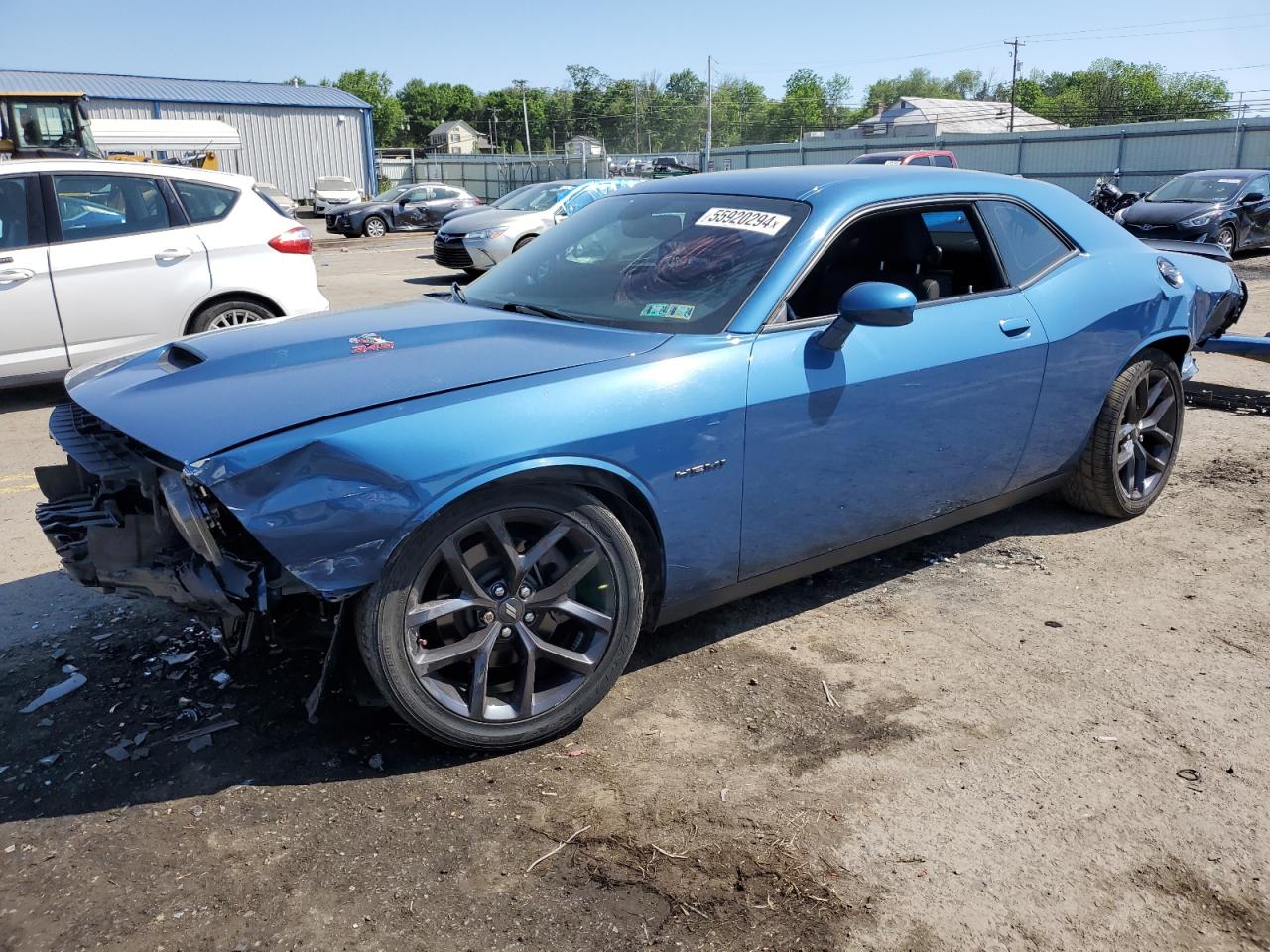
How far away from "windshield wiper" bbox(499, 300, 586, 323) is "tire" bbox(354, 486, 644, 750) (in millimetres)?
907

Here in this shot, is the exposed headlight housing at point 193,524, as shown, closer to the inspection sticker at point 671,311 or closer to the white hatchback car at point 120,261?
the inspection sticker at point 671,311

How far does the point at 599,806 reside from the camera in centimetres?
275

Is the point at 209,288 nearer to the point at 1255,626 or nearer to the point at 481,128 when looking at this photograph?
the point at 1255,626

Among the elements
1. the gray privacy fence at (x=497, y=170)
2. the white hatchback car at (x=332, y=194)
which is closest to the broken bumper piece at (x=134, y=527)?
the gray privacy fence at (x=497, y=170)

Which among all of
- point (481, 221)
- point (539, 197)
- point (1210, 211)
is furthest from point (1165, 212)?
point (481, 221)

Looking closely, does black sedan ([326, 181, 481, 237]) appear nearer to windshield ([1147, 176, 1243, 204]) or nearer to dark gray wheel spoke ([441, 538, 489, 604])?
windshield ([1147, 176, 1243, 204])

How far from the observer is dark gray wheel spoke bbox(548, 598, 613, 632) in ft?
9.70

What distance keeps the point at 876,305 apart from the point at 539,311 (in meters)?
1.19

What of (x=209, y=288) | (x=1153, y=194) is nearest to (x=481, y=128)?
(x=1153, y=194)

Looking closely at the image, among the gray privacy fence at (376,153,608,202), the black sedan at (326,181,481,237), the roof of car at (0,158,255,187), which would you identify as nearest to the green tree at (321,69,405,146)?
the gray privacy fence at (376,153,608,202)

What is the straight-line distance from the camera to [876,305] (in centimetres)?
328

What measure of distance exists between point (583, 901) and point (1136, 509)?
362 cm

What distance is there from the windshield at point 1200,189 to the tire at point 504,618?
18201 millimetres

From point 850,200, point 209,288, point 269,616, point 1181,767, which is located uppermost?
point 850,200
